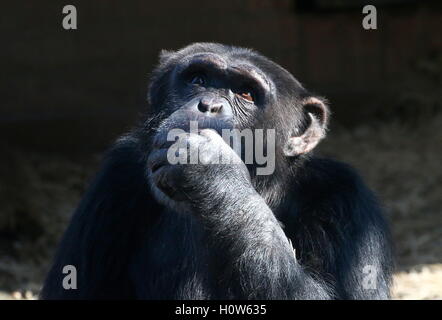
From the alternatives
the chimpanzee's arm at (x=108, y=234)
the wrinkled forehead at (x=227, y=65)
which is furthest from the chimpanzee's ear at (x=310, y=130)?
the chimpanzee's arm at (x=108, y=234)

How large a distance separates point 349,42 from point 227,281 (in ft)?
23.9

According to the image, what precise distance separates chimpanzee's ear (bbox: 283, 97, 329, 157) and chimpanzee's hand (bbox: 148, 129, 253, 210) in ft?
2.98

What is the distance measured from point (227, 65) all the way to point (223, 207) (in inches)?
42.0

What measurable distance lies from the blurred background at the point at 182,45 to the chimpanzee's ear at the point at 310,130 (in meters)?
3.10

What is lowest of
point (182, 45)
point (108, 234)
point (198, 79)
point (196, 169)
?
point (108, 234)

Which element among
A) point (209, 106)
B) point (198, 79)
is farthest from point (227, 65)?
point (209, 106)

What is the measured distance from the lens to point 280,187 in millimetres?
6266

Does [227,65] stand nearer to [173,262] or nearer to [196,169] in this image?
[196,169]

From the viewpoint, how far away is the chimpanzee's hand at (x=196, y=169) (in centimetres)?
528

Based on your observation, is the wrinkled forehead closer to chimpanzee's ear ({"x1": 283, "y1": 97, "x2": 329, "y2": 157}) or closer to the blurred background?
chimpanzee's ear ({"x1": 283, "y1": 97, "x2": 329, "y2": 157})

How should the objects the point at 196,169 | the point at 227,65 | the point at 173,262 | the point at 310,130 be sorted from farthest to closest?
the point at 310,130, the point at 173,262, the point at 227,65, the point at 196,169

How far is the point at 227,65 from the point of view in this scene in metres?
5.98
